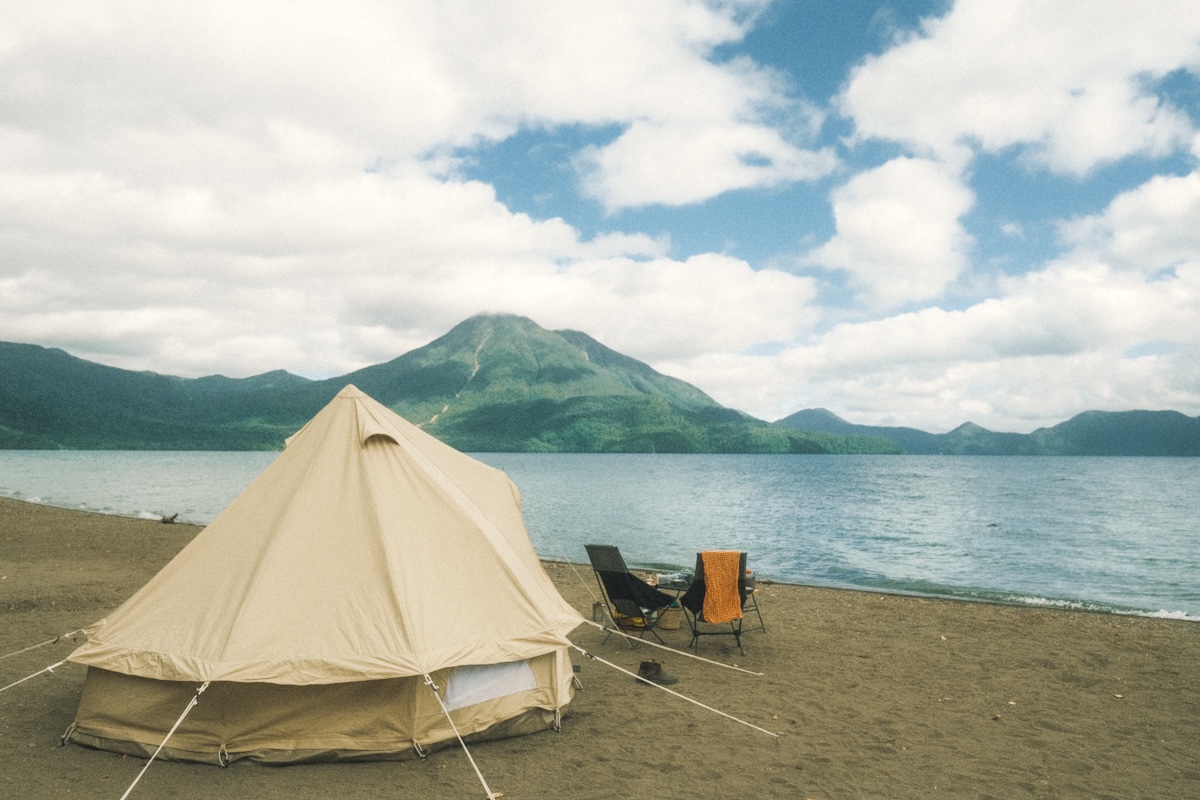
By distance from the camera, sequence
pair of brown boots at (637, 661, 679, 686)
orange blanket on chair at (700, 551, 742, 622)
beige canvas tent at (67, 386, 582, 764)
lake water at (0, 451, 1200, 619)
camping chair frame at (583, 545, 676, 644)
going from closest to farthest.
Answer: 1. beige canvas tent at (67, 386, 582, 764)
2. pair of brown boots at (637, 661, 679, 686)
3. orange blanket on chair at (700, 551, 742, 622)
4. camping chair frame at (583, 545, 676, 644)
5. lake water at (0, 451, 1200, 619)

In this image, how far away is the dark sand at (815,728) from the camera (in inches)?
256

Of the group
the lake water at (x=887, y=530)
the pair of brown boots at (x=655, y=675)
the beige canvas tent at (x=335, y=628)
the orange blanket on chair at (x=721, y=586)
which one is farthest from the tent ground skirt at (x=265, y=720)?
the lake water at (x=887, y=530)

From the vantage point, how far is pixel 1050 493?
7862 centimetres

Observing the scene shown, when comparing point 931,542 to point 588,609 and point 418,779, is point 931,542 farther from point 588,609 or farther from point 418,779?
point 418,779

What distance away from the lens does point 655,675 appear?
31.8 ft

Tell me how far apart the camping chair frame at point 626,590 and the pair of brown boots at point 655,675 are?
153cm

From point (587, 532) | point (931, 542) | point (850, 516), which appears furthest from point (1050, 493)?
point (587, 532)

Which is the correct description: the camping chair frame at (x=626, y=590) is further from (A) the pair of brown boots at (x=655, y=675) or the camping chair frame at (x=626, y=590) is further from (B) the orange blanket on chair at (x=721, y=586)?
(A) the pair of brown boots at (x=655, y=675)

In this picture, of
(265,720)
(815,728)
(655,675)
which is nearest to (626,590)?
(655,675)

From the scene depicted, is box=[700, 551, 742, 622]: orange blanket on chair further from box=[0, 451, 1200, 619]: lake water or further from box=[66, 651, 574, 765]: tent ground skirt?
box=[0, 451, 1200, 619]: lake water

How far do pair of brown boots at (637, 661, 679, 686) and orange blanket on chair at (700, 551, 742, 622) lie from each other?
1.23 meters

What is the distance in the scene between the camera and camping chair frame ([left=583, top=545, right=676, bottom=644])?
11.3 m

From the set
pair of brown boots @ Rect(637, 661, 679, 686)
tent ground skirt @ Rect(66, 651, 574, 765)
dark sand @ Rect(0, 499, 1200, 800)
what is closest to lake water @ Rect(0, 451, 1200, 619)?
dark sand @ Rect(0, 499, 1200, 800)

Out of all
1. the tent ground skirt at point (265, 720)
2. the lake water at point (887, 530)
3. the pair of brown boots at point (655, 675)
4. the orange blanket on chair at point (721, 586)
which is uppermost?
the orange blanket on chair at point (721, 586)
